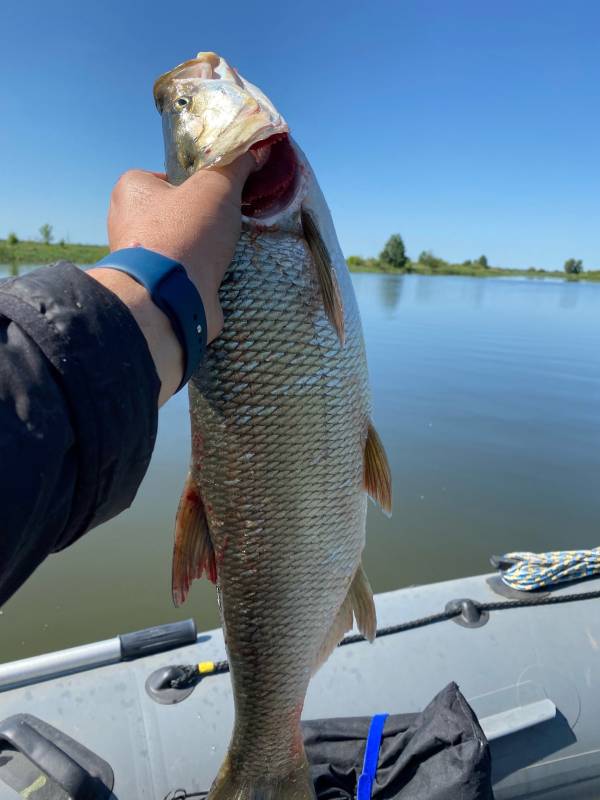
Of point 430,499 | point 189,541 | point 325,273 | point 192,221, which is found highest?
point 192,221

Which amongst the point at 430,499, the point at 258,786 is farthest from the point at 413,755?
the point at 430,499

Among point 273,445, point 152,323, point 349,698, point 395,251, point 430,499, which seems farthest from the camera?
point 395,251

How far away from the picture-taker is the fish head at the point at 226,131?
166 centimetres

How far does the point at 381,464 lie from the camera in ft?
6.13

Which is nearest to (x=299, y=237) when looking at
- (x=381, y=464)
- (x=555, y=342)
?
(x=381, y=464)

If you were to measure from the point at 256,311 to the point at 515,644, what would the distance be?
7.28 feet

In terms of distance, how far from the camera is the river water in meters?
4.74

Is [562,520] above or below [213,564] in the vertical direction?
below

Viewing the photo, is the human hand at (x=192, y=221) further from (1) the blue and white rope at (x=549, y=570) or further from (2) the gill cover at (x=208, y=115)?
(1) the blue and white rope at (x=549, y=570)

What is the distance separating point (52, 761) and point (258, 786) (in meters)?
0.78

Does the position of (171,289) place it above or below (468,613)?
above

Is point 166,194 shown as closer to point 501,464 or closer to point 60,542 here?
point 60,542

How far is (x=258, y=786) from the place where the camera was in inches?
71.1

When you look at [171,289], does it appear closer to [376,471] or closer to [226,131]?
[226,131]
